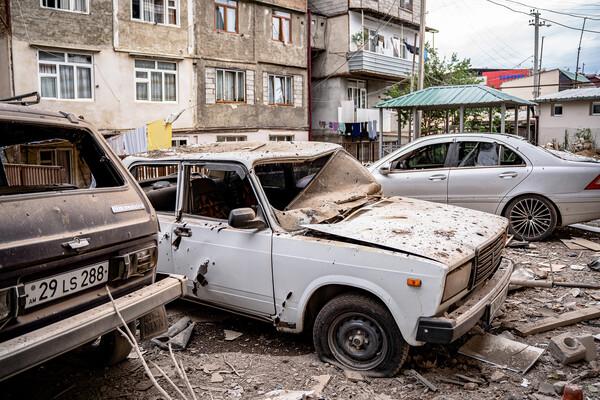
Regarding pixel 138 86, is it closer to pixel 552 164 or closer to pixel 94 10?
pixel 94 10

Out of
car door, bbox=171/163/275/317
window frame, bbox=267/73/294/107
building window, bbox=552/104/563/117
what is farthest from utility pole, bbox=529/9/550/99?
car door, bbox=171/163/275/317

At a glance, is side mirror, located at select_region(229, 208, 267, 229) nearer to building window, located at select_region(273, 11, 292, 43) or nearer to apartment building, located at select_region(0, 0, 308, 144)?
apartment building, located at select_region(0, 0, 308, 144)

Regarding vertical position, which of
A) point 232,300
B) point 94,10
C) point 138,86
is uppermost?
point 94,10

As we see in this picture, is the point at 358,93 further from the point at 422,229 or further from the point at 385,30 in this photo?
the point at 422,229

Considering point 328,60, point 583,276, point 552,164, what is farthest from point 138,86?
point 583,276

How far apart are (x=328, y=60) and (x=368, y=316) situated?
2669cm

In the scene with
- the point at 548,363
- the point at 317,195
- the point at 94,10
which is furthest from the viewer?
the point at 94,10

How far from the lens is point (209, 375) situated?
12.5 feet

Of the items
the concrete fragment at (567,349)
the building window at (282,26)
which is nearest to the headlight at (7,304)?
the concrete fragment at (567,349)

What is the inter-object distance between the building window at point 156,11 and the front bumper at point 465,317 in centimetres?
1866

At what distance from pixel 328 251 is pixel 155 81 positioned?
18188 millimetres

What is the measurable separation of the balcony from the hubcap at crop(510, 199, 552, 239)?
2087 cm

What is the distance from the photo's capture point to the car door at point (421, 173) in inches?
318

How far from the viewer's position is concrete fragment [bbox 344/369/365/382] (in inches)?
142
